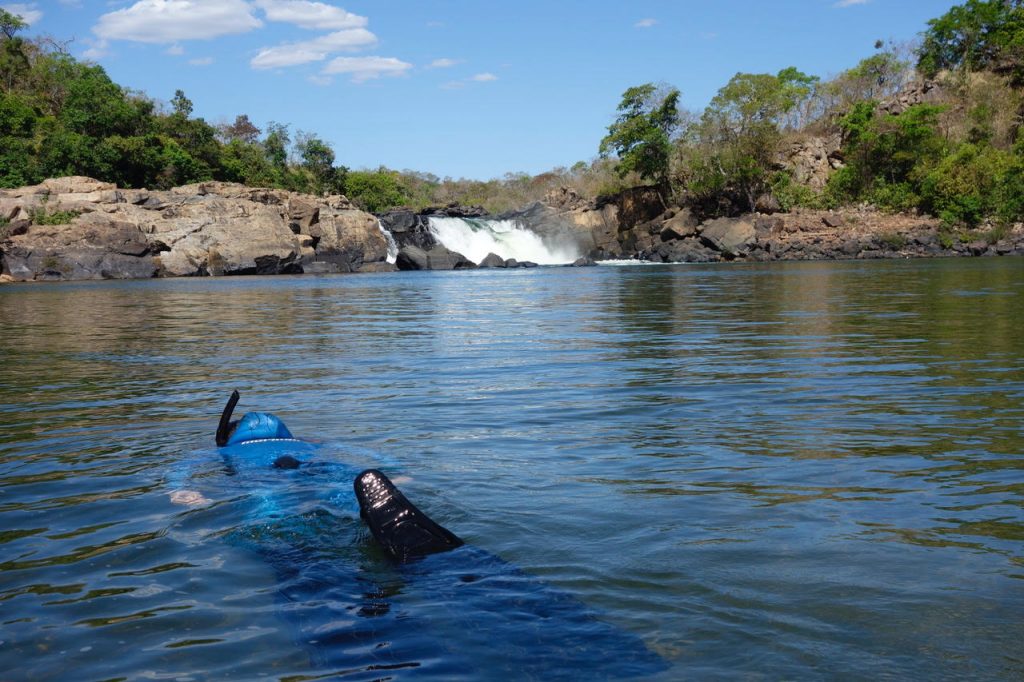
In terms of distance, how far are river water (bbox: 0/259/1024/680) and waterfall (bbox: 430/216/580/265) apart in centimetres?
4737

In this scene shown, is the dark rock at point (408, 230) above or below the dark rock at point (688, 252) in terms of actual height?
above

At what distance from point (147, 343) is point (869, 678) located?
1377 cm

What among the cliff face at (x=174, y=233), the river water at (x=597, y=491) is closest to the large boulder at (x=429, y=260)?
the cliff face at (x=174, y=233)

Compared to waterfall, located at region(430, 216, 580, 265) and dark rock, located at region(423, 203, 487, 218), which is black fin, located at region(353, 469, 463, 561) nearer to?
waterfall, located at region(430, 216, 580, 265)

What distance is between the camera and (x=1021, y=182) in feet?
174

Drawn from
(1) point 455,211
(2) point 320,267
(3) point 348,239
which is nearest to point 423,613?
(2) point 320,267

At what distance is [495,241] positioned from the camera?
63.5 meters

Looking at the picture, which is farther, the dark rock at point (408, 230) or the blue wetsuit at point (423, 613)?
the dark rock at point (408, 230)

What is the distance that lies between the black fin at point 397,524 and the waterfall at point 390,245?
54223 mm

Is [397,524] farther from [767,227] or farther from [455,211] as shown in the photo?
[455,211]

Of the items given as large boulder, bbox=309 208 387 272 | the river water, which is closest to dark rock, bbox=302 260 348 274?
large boulder, bbox=309 208 387 272

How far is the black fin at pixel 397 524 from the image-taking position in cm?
406

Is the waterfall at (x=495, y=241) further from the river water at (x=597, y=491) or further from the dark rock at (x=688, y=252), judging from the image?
the river water at (x=597, y=491)

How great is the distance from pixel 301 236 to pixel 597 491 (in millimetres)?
50269
